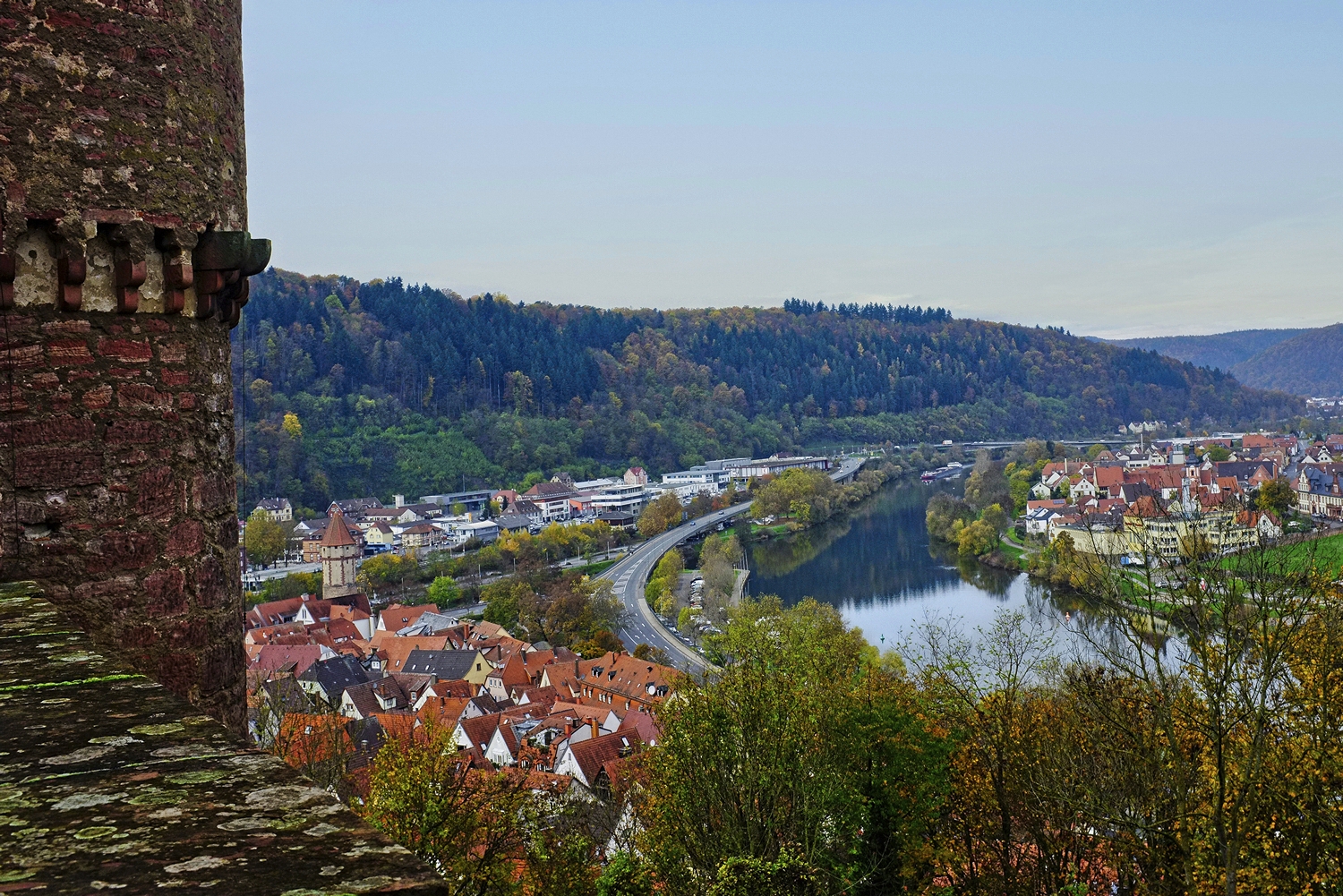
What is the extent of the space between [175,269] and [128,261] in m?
0.16

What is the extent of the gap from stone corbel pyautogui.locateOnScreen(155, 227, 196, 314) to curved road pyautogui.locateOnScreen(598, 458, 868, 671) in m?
13.1

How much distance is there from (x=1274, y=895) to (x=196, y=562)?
25.8 ft

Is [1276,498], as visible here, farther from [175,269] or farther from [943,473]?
[943,473]

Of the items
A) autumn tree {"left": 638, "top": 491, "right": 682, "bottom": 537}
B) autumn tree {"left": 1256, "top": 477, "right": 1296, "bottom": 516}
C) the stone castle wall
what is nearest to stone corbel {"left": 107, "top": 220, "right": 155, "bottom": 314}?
the stone castle wall

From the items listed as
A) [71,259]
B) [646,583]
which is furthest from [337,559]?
[71,259]

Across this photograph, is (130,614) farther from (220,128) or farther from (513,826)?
(513,826)

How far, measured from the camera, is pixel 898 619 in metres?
34.3

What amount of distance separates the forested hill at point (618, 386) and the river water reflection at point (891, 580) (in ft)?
83.1

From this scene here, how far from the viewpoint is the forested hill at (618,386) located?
255 feet

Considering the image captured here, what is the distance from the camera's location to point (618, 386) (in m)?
112

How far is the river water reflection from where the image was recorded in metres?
32.5

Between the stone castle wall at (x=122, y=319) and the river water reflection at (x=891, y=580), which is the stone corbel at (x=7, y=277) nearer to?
the stone castle wall at (x=122, y=319)

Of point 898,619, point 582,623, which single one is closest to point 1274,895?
point 898,619

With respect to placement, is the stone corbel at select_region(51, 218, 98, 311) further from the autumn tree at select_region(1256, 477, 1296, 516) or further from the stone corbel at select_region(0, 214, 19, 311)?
the autumn tree at select_region(1256, 477, 1296, 516)
